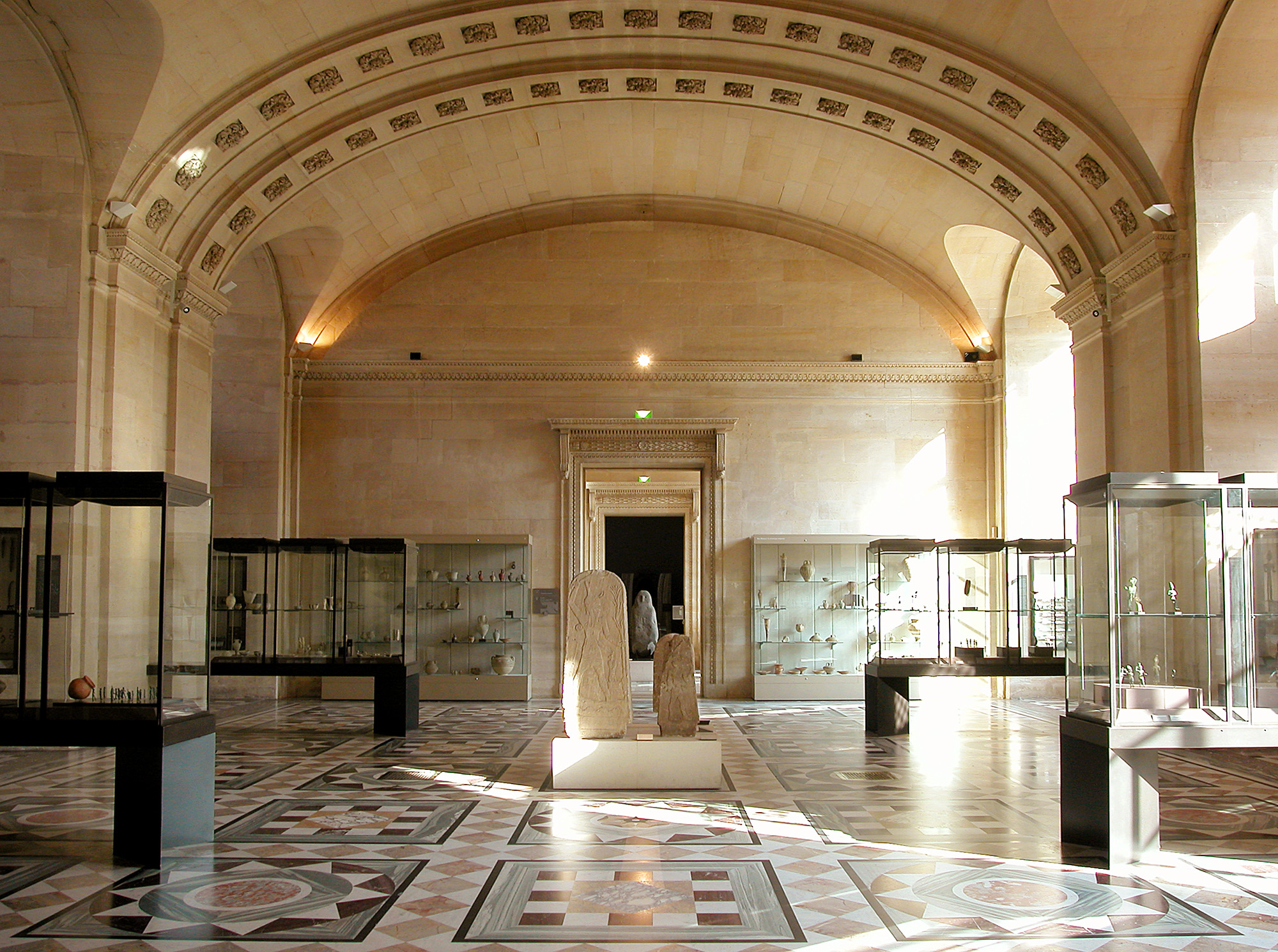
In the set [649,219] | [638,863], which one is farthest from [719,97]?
[638,863]

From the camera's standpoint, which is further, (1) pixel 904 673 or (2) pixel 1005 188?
(2) pixel 1005 188

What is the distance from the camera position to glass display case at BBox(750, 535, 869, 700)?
17016 mm

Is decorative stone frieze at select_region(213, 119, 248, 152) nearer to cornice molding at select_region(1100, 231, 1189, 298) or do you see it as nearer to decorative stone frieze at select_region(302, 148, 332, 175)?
decorative stone frieze at select_region(302, 148, 332, 175)

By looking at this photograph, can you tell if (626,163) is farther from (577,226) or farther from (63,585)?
(63,585)

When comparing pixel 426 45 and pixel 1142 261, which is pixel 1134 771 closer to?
pixel 1142 261

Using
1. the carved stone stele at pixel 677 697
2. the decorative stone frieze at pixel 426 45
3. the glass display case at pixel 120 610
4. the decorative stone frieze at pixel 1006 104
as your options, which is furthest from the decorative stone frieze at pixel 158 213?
the decorative stone frieze at pixel 1006 104

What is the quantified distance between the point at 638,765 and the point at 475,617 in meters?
8.51

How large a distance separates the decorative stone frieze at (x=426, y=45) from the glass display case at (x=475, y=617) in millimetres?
7368

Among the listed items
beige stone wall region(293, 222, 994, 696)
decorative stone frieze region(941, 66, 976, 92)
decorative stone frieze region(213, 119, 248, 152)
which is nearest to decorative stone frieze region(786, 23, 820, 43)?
decorative stone frieze region(941, 66, 976, 92)

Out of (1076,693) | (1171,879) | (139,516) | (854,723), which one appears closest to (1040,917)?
(1171,879)

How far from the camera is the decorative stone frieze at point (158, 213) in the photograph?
1252 centimetres

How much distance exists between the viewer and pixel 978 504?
18031mm

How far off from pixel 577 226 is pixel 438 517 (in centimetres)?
548

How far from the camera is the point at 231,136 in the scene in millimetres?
12875
